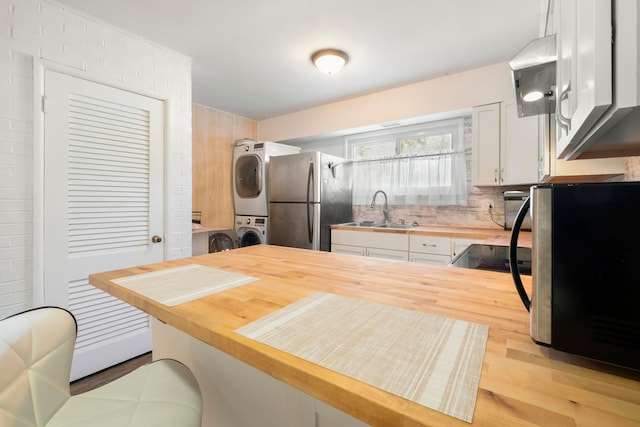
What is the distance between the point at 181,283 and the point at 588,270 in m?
1.09

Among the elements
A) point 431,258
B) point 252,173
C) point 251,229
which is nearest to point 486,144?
point 431,258

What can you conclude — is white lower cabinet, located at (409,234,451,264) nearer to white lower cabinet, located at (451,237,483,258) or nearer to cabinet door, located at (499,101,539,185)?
white lower cabinet, located at (451,237,483,258)

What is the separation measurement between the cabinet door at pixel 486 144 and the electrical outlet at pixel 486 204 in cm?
42

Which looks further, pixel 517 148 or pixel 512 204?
pixel 512 204

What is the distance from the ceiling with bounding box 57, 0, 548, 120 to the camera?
6.17 ft

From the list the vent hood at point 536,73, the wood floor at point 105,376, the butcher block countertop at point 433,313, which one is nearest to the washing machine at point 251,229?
the wood floor at point 105,376

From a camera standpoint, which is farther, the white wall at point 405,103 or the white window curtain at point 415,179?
the white window curtain at point 415,179

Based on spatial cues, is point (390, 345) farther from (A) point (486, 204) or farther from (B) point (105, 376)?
(A) point (486, 204)

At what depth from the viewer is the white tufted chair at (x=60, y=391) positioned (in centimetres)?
70

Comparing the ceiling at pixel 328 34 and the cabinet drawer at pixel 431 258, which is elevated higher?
the ceiling at pixel 328 34

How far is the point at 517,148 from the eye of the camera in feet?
8.20

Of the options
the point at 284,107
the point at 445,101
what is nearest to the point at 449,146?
the point at 445,101

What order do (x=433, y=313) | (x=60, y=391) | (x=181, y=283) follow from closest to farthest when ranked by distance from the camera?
1. (x=433, y=313)
2. (x=60, y=391)
3. (x=181, y=283)

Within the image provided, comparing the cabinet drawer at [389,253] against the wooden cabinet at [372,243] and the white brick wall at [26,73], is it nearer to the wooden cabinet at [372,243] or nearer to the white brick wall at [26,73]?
the wooden cabinet at [372,243]
